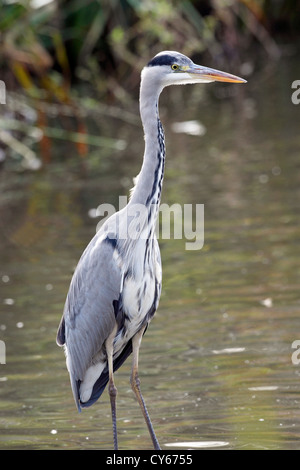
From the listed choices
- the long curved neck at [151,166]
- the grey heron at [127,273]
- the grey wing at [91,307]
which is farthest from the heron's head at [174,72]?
the grey wing at [91,307]

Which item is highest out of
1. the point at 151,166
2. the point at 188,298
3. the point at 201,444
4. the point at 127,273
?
the point at 151,166

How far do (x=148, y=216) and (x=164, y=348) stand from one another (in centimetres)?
161

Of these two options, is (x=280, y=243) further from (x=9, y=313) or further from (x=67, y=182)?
(x=67, y=182)

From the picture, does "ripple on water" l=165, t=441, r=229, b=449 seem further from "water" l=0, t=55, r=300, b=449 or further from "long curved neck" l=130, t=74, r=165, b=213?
"long curved neck" l=130, t=74, r=165, b=213

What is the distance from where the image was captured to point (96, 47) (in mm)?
17938

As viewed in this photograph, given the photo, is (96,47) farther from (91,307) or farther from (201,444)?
(201,444)

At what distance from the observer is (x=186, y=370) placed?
19.8 ft

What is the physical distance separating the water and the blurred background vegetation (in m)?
0.81

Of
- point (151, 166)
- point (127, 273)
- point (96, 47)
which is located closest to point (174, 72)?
point (151, 166)

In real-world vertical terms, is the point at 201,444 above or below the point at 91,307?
below

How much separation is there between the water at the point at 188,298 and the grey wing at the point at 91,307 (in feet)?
1.43

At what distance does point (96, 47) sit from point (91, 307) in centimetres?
1336

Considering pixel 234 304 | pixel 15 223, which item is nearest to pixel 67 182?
pixel 15 223

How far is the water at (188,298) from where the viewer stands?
5332 millimetres
